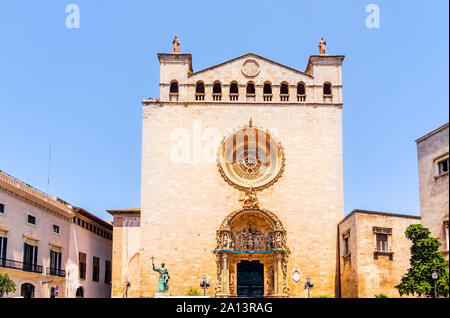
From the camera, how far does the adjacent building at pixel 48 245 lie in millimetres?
28703

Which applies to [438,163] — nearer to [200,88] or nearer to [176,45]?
Answer: [200,88]

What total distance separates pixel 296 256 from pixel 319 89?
9631 millimetres

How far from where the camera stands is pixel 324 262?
31.4 m

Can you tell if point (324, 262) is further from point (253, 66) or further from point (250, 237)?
point (253, 66)

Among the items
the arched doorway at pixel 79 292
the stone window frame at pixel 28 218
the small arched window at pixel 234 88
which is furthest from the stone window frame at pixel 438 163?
the arched doorway at pixel 79 292

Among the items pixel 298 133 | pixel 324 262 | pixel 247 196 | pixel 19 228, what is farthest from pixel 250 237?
pixel 19 228

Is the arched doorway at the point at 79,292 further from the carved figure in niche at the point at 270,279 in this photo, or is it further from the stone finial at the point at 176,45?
the stone finial at the point at 176,45

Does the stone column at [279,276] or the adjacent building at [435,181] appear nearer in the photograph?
the adjacent building at [435,181]

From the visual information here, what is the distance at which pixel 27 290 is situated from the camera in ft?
100

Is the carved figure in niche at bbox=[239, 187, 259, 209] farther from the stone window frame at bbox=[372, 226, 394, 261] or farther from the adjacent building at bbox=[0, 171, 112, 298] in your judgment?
the adjacent building at bbox=[0, 171, 112, 298]

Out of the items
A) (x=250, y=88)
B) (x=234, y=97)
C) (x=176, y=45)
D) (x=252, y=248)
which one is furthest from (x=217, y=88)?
(x=252, y=248)

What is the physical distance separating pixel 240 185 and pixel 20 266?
39.9 ft

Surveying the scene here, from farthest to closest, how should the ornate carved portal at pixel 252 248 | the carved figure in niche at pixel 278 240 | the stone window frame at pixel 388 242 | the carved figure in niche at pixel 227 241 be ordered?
the carved figure in niche at pixel 227 241 < the carved figure in niche at pixel 278 240 < the ornate carved portal at pixel 252 248 < the stone window frame at pixel 388 242

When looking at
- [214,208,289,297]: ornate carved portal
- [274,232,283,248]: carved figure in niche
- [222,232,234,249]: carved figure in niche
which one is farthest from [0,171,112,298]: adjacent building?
[274,232,283,248]: carved figure in niche
